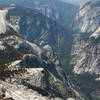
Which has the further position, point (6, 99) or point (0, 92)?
point (0, 92)
